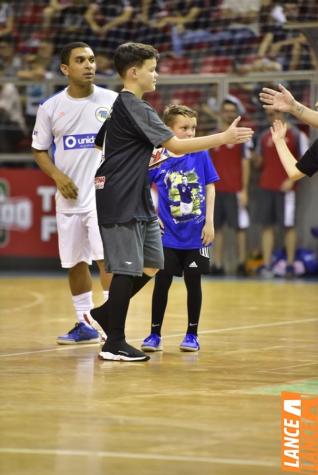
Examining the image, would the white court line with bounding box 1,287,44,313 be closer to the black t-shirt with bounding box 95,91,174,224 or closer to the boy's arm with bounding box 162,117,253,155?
the black t-shirt with bounding box 95,91,174,224

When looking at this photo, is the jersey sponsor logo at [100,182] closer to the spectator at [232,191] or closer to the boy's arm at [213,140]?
the boy's arm at [213,140]

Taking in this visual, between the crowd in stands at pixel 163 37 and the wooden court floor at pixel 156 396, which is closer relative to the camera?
the wooden court floor at pixel 156 396

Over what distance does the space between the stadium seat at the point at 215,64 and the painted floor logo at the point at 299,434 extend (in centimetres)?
1197

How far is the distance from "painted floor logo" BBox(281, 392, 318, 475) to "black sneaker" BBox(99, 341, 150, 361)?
1725 mm

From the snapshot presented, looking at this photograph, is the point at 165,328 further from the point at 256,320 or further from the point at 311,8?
the point at 311,8

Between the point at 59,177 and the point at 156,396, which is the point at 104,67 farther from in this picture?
the point at 156,396

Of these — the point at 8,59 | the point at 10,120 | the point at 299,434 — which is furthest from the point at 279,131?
the point at 8,59

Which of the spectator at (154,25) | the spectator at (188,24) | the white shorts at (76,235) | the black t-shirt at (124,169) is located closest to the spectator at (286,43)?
the spectator at (188,24)

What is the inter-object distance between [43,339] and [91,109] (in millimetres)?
1877

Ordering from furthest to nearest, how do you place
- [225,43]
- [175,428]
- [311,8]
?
[225,43]
[311,8]
[175,428]

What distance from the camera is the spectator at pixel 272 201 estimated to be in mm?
16469

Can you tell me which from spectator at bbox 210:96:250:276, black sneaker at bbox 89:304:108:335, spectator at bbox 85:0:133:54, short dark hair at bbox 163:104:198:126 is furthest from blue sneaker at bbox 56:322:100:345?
spectator at bbox 85:0:133:54

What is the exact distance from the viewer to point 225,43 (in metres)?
17.8

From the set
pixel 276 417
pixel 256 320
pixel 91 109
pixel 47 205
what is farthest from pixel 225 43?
pixel 276 417
